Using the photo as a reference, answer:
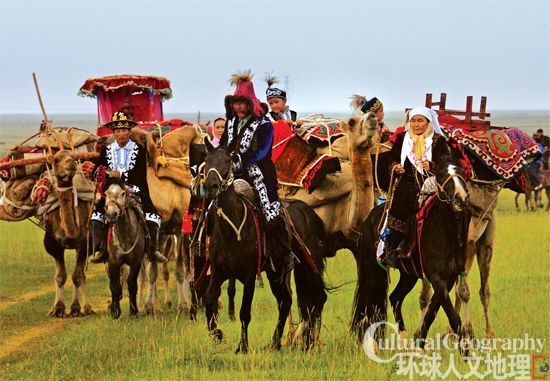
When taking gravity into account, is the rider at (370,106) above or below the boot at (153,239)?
above

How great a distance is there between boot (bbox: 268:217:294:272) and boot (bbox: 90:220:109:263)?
405 cm

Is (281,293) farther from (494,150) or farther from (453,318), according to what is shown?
(494,150)

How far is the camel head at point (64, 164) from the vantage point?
49.2ft

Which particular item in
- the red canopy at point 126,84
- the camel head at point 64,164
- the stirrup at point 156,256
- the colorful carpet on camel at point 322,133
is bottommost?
the stirrup at point 156,256

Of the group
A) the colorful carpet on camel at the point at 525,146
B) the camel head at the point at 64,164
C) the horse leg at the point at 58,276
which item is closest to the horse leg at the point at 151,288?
the horse leg at the point at 58,276

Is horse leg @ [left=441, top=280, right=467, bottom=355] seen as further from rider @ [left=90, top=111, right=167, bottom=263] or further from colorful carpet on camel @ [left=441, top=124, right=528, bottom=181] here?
rider @ [left=90, top=111, right=167, bottom=263]

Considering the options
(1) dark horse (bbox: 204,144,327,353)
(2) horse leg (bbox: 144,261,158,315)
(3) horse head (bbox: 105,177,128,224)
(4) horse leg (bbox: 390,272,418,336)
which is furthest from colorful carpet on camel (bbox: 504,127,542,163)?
(2) horse leg (bbox: 144,261,158,315)

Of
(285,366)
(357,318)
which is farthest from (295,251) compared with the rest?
(285,366)

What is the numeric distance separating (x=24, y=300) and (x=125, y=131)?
178 inches

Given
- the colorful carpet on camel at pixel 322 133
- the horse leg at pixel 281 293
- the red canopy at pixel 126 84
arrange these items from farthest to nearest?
the red canopy at pixel 126 84 → the colorful carpet on camel at pixel 322 133 → the horse leg at pixel 281 293

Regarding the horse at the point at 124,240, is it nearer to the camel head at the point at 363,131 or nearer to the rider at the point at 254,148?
the rider at the point at 254,148

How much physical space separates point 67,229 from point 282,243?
218 inches

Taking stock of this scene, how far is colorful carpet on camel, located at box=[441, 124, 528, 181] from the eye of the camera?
42.2ft

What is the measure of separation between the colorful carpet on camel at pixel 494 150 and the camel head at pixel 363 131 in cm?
157
